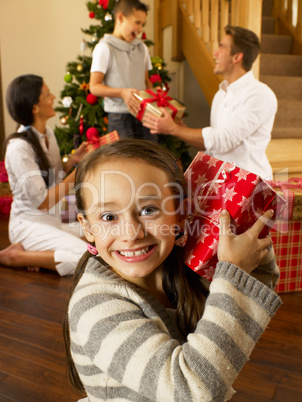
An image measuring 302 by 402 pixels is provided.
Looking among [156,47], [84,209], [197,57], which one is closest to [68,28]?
[156,47]

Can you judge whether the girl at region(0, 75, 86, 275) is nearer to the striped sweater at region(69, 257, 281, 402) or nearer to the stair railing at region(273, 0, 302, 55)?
the striped sweater at region(69, 257, 281, 402)

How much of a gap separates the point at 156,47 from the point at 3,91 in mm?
1698

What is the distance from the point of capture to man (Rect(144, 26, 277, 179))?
2100 mm

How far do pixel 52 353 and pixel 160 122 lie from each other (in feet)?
3.94

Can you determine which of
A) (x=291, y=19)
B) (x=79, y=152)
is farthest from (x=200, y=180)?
(x=291, y=19)

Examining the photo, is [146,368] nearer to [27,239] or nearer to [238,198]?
[238,198]

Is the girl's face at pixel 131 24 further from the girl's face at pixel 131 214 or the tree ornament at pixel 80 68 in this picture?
the girl's face at pixel 131 214

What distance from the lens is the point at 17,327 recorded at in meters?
1.62

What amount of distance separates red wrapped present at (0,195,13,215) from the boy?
1.24m

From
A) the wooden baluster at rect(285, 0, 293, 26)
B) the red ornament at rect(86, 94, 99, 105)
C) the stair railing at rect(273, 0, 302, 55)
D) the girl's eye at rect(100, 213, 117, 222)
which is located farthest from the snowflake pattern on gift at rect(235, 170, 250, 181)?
the wooden baluster at rect(285, 0, 293, 26)

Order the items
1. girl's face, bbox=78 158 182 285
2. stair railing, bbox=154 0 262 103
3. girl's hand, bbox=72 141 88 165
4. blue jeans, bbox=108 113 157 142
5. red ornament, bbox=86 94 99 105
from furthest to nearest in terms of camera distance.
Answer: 1. red ornament, bbox=86 94 99 105
2. stair railing, bbox=154 0 262 103
3. blue jeans, bbox=108 113 157 142
4. girl's hand, bbox=72 141 88 165
5. girl's face, bbox=78 158 182 285

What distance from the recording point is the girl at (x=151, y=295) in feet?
1.84

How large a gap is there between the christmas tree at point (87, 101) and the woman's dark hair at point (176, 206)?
236 centimetres

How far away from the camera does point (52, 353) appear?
1.44 m
